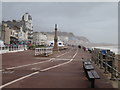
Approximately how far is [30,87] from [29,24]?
111476 mm

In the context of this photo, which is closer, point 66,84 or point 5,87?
point 5,87

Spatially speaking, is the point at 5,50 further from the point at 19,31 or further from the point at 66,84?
the point at 19,31

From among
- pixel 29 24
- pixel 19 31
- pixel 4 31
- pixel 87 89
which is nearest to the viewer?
pixel 87 89

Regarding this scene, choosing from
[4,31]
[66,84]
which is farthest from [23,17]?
[66,84]

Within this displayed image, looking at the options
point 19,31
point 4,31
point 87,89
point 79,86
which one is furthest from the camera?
point 19,31

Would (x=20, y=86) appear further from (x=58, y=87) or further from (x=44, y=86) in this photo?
(x=58, y=87)

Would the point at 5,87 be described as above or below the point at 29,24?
below

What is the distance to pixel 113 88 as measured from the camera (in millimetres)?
7086

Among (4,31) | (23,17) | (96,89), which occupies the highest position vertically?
(23,17)

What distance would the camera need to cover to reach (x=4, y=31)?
62.1m

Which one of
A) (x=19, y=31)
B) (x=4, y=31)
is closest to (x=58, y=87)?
(x=4, y=31)

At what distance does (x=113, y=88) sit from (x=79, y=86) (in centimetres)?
Answer: 114

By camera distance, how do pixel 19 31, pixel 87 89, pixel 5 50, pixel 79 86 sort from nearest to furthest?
1. pixel 87 89
2. pixel 79 86
3. pixel 5 50
4. pixel 19 31

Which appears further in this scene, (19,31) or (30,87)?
(19,31)
